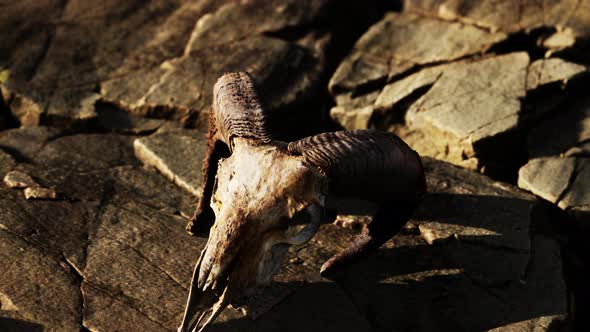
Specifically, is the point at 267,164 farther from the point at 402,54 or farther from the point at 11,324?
the point at 402,54

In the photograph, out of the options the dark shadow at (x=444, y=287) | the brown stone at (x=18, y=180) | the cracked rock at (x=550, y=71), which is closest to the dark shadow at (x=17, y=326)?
the dark shadow at (x=444, y=287)

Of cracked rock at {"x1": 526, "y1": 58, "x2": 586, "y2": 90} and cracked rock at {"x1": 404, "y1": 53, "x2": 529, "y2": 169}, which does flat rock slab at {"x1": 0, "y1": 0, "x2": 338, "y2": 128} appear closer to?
cracked rock at {"x1": 404, "y1": 53, "x2": 529, "y2": 169}

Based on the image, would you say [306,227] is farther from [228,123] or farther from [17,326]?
[17,326]

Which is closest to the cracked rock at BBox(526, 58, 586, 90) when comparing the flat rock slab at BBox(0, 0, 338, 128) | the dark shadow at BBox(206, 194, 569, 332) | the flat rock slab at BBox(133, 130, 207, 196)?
the dark shadow at BBox(206, 194, 569, 332)

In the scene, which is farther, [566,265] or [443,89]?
[443,89]

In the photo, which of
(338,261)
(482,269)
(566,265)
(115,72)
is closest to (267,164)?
(338,261)

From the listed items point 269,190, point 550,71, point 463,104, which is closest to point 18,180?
point 269,190
